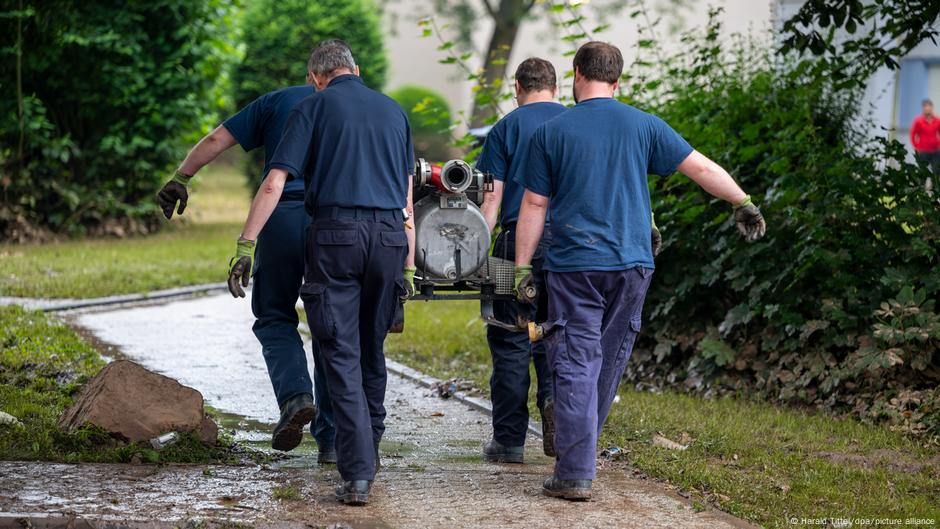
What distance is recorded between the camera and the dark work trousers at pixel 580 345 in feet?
18.2

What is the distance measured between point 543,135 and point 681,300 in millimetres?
3697

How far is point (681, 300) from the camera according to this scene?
29.8 ft

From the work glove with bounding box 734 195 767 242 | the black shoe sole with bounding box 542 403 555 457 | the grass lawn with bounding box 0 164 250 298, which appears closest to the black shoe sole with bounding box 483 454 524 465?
the black shoe sole with bounding box 542 403 555 457

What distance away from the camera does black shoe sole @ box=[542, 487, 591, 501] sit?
5523mm

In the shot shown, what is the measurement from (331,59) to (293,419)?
5.33ft

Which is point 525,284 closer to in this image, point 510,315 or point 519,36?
point 510,315

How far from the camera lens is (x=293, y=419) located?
5852mm

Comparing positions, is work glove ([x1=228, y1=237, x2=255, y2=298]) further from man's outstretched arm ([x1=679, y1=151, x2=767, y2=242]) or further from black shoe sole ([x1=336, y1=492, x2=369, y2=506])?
man's outstretched arm ([x1=679, y1=151, x2=767, y2=242])

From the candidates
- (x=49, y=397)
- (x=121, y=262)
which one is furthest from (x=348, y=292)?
(x=121, y=262)

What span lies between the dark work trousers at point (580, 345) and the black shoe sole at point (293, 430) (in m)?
1.14

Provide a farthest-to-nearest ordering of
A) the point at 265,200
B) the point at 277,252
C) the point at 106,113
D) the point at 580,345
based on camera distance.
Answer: the point at 106,113 → the point at 277,252 → the point at 580,345 → the point at 265,200

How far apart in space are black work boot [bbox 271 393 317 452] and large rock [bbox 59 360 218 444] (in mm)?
585

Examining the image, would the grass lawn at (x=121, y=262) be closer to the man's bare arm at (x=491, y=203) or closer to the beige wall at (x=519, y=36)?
the beige wall at (x=519, y=36)

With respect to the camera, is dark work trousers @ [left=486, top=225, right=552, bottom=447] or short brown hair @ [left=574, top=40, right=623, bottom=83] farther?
dark work trousers @ [left=486, top=225, right=552, bottom=447]
